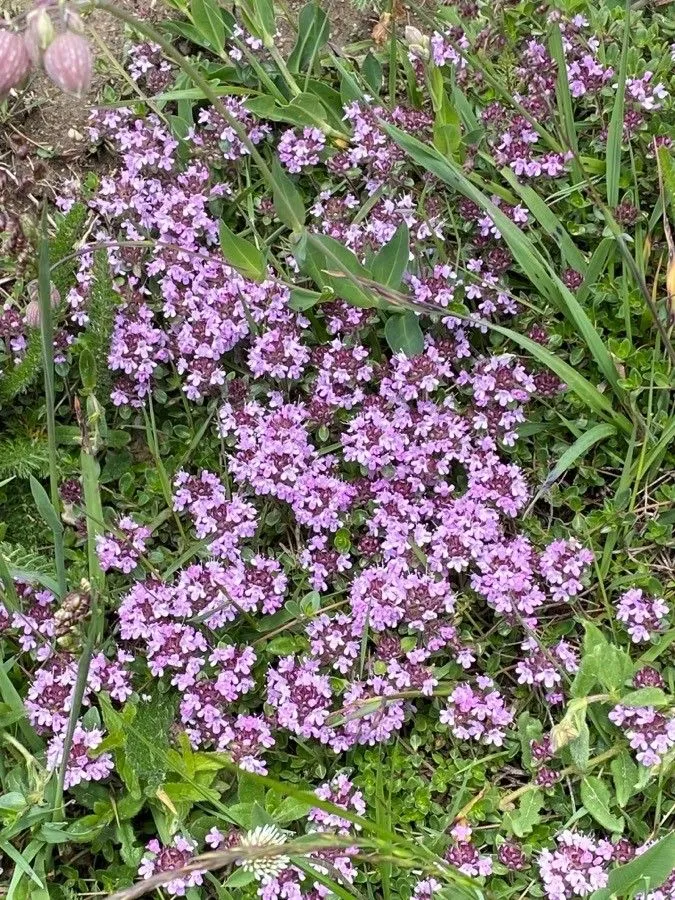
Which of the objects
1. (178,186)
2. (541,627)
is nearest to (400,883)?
(541,627)

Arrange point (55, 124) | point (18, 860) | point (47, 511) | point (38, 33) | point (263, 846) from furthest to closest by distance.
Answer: point (55, 124) → point (18, 860) → point (47, 511) → point (38, 33) → point (263, 846)

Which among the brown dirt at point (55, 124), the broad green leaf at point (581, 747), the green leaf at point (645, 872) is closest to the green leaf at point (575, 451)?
the broad green leaf at point (581, 747)

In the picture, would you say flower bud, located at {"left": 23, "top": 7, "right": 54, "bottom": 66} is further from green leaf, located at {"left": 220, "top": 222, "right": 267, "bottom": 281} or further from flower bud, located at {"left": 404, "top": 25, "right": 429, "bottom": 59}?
flower bud, located at {"left": 404, "top": 25, "right": 429, "bottom": 59}

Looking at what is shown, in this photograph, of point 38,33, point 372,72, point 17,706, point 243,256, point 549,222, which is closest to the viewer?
point 38,33

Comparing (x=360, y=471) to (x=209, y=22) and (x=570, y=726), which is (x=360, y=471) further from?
(x=209, y=22)

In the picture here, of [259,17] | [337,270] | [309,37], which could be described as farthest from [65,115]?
[337,270]

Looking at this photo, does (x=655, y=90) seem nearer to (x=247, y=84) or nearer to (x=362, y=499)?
(x=247, y=84)
